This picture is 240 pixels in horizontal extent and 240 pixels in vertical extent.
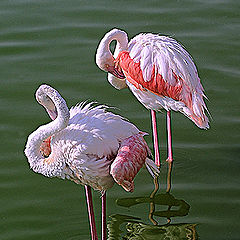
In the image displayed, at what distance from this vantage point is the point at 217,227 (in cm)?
522

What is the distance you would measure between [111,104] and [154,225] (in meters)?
2.02

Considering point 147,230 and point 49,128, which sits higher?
point 49,128

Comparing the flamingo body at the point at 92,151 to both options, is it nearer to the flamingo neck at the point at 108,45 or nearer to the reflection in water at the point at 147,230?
the reflection in water at the point at 147,230

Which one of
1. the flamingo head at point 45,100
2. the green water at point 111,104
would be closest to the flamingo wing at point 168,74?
the green water at point 111,104

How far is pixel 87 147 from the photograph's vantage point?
176 inches

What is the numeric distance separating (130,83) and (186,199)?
1.16 metres

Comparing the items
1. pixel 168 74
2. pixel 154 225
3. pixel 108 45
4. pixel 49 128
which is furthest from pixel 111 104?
pixel 49 128

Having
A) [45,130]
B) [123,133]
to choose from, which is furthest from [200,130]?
[45,130]

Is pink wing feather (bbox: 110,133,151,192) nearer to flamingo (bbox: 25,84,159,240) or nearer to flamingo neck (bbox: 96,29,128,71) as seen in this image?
flamingo (bbox: 25,84,159,240)

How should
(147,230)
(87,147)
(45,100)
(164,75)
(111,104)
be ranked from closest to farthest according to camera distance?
(87,147), (45,100), (147,230), (164,75), (111,104)

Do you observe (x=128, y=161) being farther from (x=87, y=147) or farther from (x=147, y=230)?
(x=147, y=230)

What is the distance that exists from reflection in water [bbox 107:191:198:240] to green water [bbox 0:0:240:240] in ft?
0.04

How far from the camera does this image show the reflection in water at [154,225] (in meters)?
5.12

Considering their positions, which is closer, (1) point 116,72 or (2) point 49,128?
(2) point 49,128
